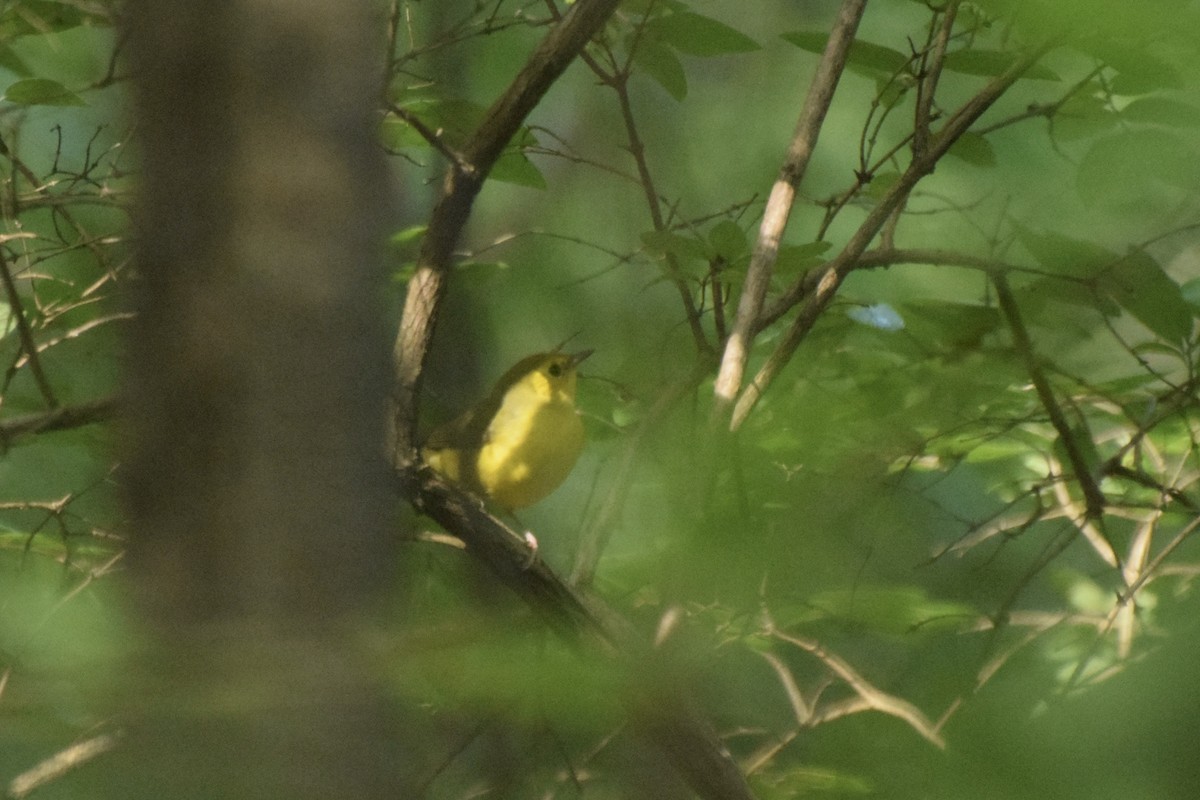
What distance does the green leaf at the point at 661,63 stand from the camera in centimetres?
252

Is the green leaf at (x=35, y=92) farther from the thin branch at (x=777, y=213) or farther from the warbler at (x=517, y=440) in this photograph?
the warbler at (x=517, y=440)

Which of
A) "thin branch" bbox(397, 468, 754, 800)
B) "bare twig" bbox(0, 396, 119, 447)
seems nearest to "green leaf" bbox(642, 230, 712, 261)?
"thin branch" bbox(397, 468, 754, 800)

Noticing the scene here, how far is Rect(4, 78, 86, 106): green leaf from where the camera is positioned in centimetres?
226

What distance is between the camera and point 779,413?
107 centimetres

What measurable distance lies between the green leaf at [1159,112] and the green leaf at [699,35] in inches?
24.5

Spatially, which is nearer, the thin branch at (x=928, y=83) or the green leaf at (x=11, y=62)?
the thin branch at (x=928, y=83)

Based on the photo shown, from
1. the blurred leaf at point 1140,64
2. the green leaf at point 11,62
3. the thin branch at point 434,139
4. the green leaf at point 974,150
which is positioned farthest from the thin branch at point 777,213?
the green leaf at point 11,62

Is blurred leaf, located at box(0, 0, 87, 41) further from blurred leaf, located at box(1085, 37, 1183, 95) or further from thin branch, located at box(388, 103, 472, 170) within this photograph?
blurred leaf, located at box(1085, 37, 1183, 95)

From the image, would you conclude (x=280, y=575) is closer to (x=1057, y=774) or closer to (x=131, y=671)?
(x=131, y=671)

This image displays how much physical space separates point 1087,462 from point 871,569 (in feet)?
3.08

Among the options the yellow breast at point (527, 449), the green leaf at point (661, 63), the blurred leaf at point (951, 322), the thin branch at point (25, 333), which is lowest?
the yellow breast at point (527, 449)

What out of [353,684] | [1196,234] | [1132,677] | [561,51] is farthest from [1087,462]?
[353,684]

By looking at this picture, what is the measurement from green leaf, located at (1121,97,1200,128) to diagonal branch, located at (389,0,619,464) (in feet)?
2.45

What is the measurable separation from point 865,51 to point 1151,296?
2.23 ft
